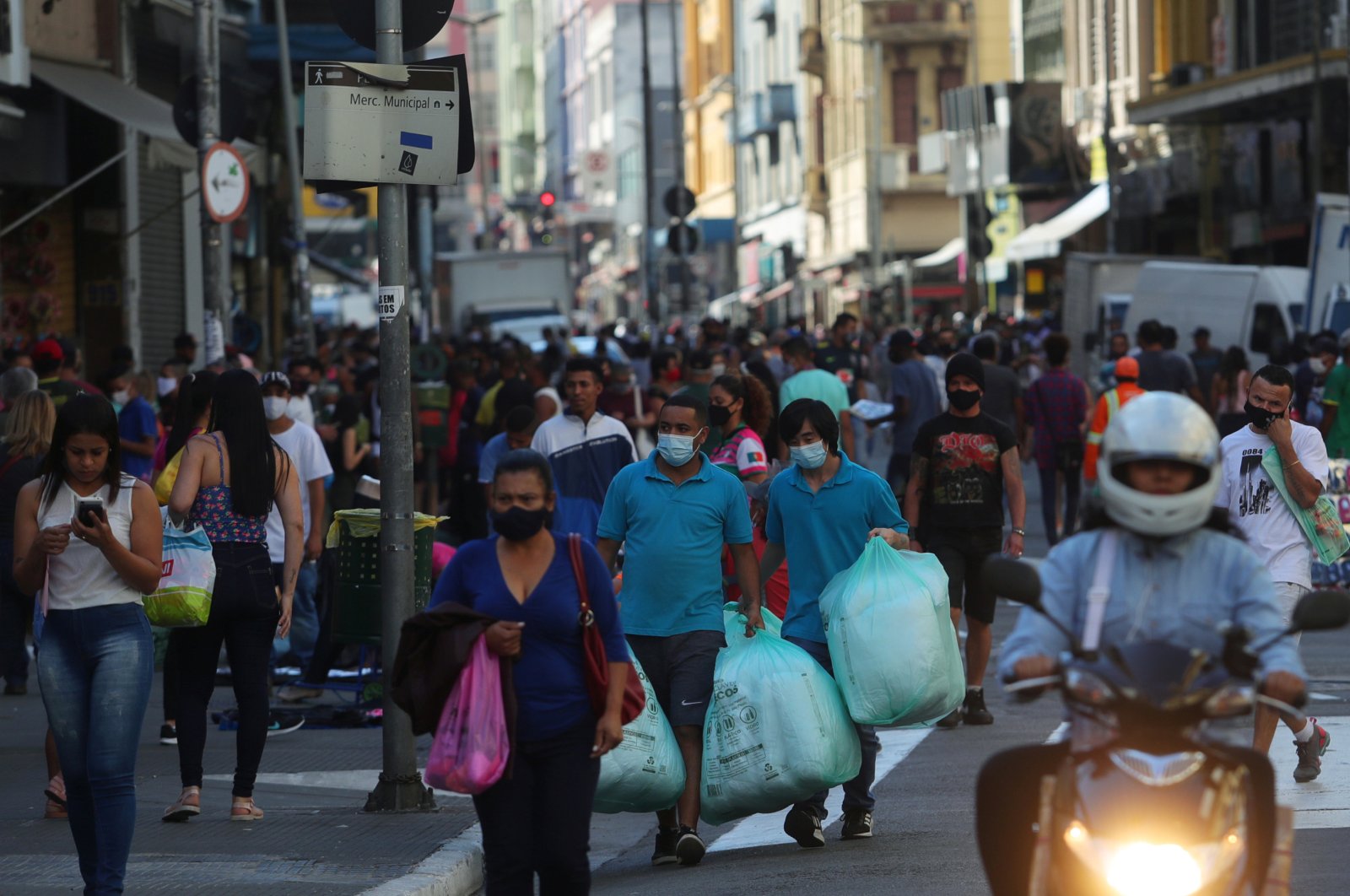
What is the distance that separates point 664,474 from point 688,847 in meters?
1.33

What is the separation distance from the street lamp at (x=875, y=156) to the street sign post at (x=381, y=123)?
48517 mm

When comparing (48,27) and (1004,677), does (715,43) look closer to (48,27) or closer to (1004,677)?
(48,27)

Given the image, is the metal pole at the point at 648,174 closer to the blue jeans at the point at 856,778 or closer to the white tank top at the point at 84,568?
the blue jeans at the point at 856,778

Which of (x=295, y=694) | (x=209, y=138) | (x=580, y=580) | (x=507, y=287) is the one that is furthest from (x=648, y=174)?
(x=580, y=580)

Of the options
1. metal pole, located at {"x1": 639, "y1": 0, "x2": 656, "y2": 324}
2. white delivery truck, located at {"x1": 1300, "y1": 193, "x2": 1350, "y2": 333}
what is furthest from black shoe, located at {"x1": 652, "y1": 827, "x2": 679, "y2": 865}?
metal pole, located at {"x1": 639, "y1": 0, "x2": 656, "y2": 324}

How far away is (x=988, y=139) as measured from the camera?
54219 millimetres

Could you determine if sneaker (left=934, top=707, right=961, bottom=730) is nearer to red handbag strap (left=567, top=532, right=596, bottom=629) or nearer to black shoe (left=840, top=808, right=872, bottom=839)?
black shoe (left=840, top=808, right=872, bottom=839)

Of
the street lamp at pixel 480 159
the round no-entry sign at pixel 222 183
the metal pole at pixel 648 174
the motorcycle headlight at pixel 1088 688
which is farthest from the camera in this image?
the street lamp at pixel 480 159

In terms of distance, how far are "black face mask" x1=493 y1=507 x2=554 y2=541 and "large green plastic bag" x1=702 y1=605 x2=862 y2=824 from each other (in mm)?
2372

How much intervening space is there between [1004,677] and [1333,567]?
11593 millimetres

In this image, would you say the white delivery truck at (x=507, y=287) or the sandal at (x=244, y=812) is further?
the white delivery truck at (x=507, y=287)

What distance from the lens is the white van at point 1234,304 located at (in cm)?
2662

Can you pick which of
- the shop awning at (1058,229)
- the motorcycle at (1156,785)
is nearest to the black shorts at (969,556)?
the motorcycle at (1156,785)

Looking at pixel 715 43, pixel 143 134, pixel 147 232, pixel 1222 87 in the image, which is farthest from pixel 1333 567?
pixel 715 43
